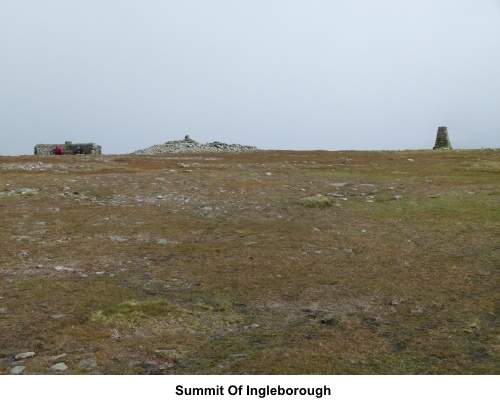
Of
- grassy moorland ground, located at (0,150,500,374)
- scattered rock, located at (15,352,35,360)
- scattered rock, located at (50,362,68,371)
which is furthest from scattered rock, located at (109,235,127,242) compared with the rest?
scattered rock, located at (50,362,68,371)

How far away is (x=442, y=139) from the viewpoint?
191 feet

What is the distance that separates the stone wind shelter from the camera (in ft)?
204

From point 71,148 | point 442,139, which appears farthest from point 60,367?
point 71,148

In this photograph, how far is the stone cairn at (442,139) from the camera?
57691 millimetres

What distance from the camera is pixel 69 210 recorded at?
685 inches

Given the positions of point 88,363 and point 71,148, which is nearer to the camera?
point 88,363

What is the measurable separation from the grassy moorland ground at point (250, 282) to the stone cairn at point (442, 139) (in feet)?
130

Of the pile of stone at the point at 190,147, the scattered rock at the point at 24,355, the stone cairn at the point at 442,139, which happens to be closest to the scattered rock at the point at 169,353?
the scattered rock at the point at 24,355

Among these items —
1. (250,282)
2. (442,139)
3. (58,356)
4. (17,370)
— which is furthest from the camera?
(442,139)

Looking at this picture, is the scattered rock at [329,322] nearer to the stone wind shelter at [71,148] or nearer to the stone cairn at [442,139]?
the stone cairn at [442,139]

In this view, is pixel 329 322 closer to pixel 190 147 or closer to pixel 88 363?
pixel 88 363

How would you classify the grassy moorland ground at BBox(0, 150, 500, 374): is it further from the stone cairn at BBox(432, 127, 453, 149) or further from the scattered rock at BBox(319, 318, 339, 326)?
the stone cairn at BBox(432, 127, 453, 149)

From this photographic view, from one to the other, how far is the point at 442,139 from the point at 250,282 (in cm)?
5233

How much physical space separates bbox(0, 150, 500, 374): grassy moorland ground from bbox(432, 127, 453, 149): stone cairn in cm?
3953
